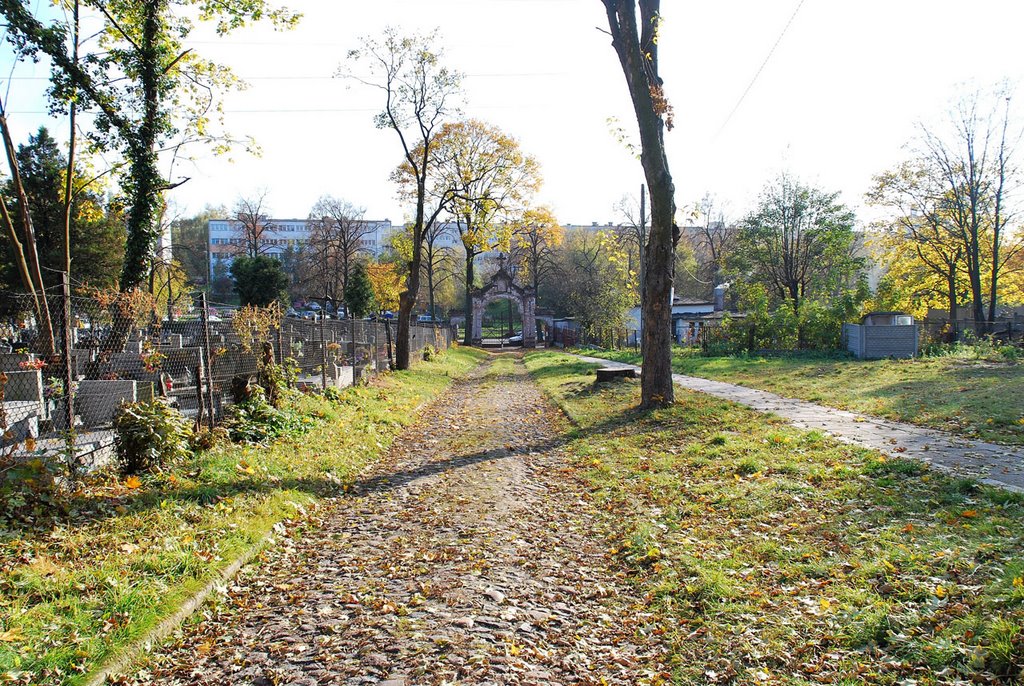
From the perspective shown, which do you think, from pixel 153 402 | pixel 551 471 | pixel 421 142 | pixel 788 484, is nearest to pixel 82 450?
pixel 153 402

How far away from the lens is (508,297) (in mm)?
57812

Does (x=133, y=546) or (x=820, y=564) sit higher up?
(x=133, y=546)

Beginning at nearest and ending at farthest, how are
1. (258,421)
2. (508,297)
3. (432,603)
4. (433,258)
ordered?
(432,603) → (258,421) → (508,297) → (433,258)

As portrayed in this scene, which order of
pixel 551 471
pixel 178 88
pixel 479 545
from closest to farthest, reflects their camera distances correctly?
pixel 479 545 → pixel 551 471 → pixel 178 88

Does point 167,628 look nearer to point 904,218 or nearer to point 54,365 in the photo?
point 54,365

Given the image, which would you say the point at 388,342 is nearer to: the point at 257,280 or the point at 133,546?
the point at 257,280

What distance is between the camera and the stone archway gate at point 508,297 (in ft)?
187

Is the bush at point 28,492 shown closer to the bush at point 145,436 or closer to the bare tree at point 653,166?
the bush at point 145,436

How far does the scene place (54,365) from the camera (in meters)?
7.82

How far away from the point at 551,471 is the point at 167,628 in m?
5.89

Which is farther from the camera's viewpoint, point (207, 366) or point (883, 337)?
point (883, 337)

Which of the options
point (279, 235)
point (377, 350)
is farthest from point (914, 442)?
point (279, 235)

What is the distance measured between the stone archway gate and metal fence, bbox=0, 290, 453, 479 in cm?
4172

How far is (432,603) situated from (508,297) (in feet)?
175
